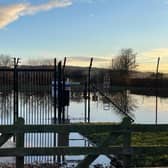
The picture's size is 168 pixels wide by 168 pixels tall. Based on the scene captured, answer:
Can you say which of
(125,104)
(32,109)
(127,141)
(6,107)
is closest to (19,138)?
(127,141)

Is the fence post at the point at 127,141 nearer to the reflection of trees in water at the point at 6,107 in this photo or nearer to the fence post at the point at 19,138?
the fence post at the point at 19,138

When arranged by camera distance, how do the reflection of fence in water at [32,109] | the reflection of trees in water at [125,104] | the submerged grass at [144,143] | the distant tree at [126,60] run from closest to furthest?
the submerged grass at [144,143]
the reflection of fence in water at [32,109]
the reflection of trees in water at [125,104]
the distant tree at [126,60]

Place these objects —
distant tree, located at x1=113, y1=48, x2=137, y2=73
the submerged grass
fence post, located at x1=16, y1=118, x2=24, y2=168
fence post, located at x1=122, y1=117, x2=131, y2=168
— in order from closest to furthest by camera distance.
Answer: fence post, located at x1=16, y1=118, x2=24, y2=168 < fence post, located at x1=122, y1=117, x2=131, y2=168 < the submerged grass < distant tree, located at x1=113, y1=48, x2=137, y2=73

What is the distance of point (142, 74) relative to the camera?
6066 cm

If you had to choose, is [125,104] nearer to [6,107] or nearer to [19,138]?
[6,107]

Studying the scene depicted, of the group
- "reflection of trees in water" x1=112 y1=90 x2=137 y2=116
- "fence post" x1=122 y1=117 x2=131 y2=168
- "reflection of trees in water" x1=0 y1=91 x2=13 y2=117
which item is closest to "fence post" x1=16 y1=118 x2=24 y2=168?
"fence post" x1=122 y1=117 x2=131 y2=168

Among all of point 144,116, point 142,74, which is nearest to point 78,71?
point 142,74

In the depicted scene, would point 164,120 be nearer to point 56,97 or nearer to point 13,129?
point 56,97

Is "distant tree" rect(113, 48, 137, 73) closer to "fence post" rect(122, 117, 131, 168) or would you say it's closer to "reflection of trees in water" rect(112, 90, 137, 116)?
"reflection of trees in water" rect(112, 90, 137, 116)

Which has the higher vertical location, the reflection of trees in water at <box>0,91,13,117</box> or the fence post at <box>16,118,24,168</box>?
the fence post at <box>16,118,24,168</box>

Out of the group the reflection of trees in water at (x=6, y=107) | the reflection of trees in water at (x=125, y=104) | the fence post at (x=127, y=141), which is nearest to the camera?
the fence post at (x=127, y=141)

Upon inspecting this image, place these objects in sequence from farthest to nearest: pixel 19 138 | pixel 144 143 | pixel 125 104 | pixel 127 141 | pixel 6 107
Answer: pixel 125 104 → pixel 6 107 → pixel 144 143 → pixel 127 141 → pixel 19 138

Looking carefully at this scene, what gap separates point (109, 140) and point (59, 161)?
3268mm

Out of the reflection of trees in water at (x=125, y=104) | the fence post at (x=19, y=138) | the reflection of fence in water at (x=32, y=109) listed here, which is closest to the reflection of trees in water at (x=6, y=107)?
the reflection of fence in water at (x=32, y=109)
